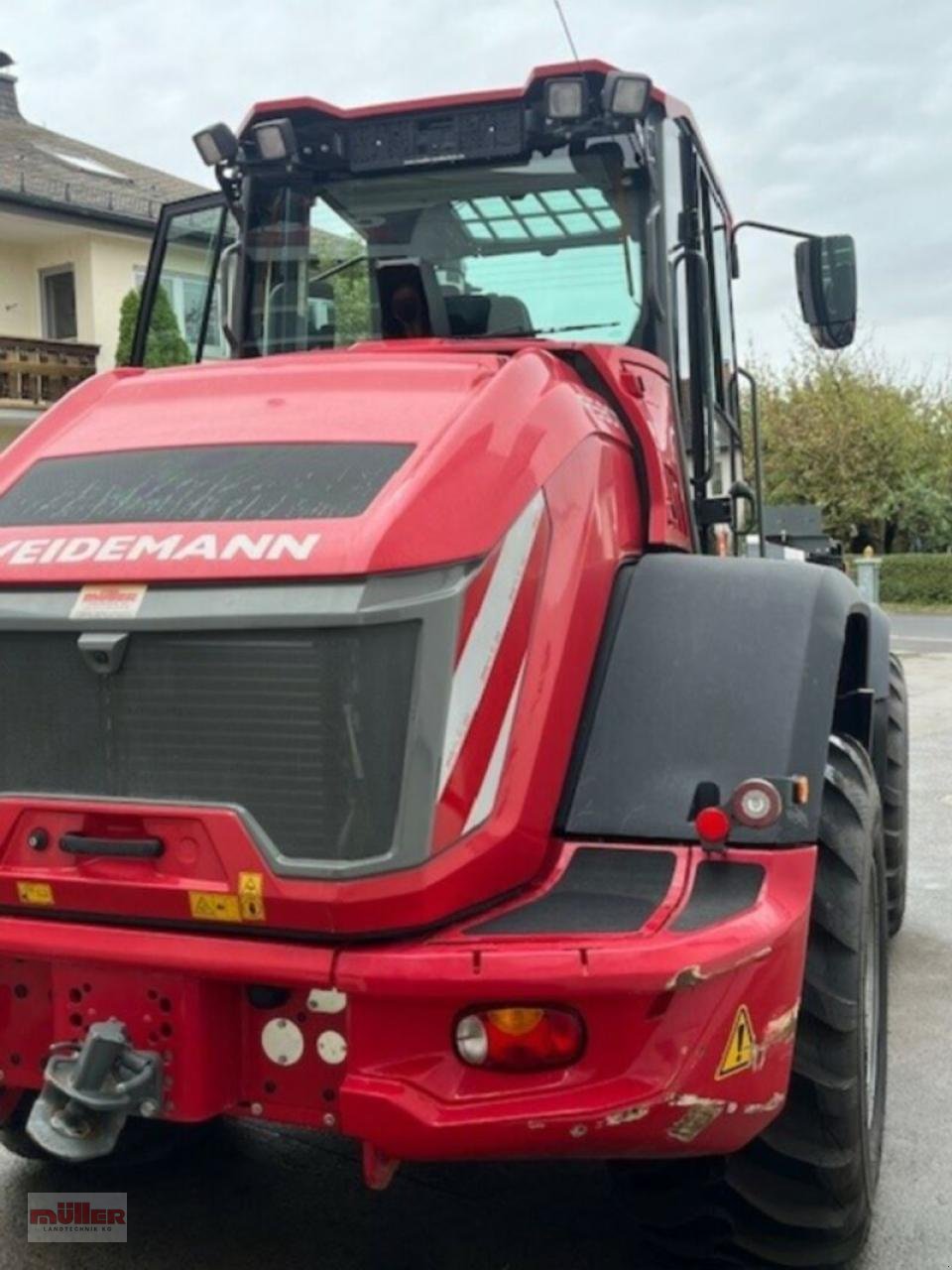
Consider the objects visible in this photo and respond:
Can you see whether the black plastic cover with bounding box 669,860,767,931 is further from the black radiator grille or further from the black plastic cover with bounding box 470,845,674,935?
the black radiator grille

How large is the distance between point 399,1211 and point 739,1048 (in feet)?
4.07

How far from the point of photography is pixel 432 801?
7.93ft

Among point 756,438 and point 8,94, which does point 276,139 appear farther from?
point 8,94

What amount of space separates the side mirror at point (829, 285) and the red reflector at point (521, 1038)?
267cm

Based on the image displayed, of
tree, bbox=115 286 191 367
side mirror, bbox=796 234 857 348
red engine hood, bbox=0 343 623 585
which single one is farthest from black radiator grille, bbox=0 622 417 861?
side mirror, bbox=796 234 857 348

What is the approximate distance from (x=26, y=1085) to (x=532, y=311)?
2.24 metres

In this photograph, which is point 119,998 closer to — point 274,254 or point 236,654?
point 236,654

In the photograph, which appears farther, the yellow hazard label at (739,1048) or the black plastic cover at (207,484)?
the black plastic cover at (207,484)

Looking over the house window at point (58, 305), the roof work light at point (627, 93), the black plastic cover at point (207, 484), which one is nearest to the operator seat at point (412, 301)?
the roof work light at point (627, 93)

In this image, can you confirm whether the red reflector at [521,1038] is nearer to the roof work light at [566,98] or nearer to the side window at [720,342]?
the side window at [720,342]

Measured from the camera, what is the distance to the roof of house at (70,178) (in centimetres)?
2042

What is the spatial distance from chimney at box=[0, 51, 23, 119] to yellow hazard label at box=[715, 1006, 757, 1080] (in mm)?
Answer: 26476

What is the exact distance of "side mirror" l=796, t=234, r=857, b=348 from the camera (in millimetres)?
4250

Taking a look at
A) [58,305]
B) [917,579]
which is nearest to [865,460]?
[917,579]
